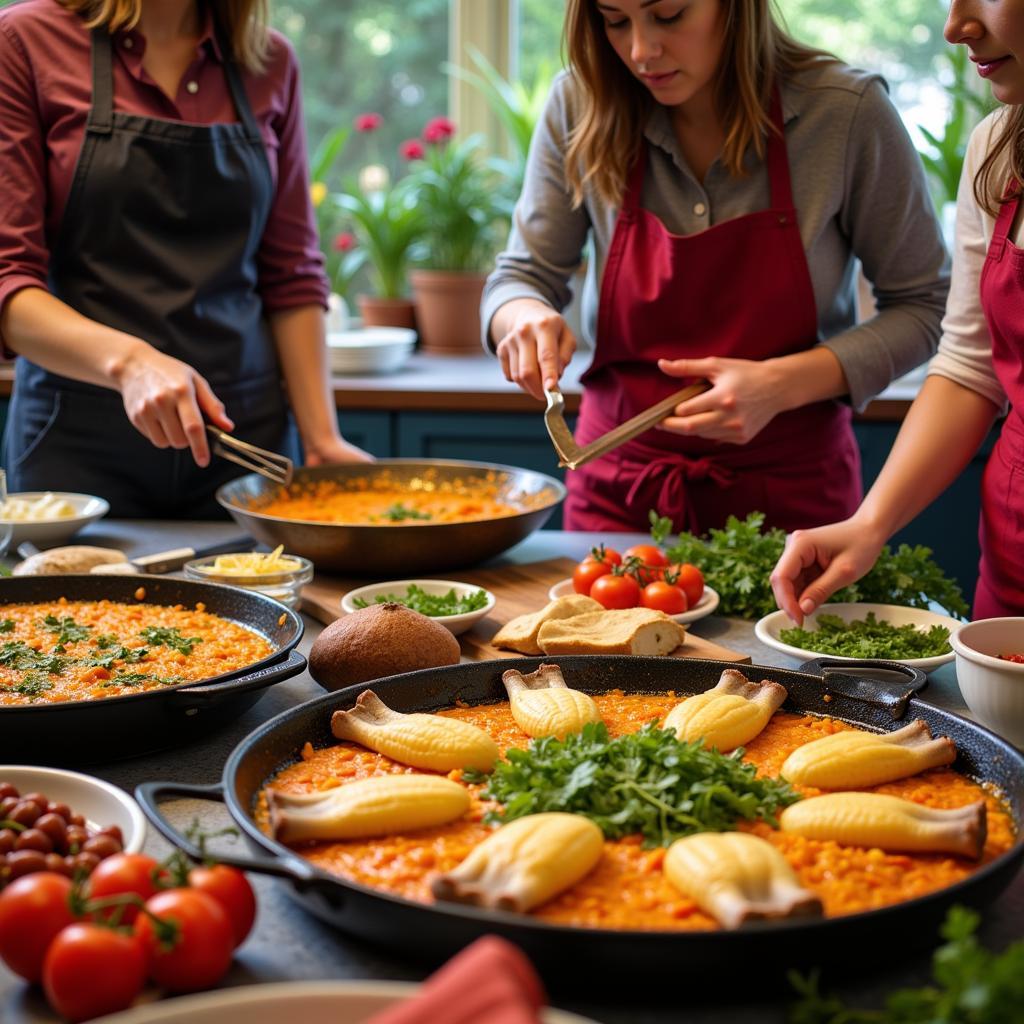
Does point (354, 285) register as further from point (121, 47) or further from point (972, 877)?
point (972, 877)

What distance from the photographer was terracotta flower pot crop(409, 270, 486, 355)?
5.00 m

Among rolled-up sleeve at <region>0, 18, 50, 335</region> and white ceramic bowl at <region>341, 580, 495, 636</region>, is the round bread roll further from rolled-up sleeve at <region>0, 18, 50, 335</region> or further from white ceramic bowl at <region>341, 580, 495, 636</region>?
rolled-up sleeve at <region>0, 18, 50, 335</region>

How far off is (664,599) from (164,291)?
4.98 ft

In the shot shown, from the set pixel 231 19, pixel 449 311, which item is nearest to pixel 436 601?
pixel 231 19

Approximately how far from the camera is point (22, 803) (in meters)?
1.22

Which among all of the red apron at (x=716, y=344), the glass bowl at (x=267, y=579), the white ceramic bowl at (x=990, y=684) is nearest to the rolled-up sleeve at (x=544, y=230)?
the red apron at (x=716, y=344)

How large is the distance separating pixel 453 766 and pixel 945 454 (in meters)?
1.14

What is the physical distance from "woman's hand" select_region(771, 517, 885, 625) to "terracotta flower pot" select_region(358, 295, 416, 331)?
336cm

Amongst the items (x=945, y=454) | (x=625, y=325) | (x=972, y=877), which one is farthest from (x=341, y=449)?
(x=972, y=877)

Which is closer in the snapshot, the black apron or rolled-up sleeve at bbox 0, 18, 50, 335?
rolled-up sleeve at bbox 0, 18, 50, 335

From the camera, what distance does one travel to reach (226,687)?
155 centimetres

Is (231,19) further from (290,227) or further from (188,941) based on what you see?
(188,941)

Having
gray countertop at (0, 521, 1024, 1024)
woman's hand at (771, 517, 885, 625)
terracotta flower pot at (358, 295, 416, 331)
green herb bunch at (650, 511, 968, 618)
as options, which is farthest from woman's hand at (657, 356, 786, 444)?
terracotta flower pot at (358, 295, 416, 331)

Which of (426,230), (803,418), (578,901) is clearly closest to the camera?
(578,901)
